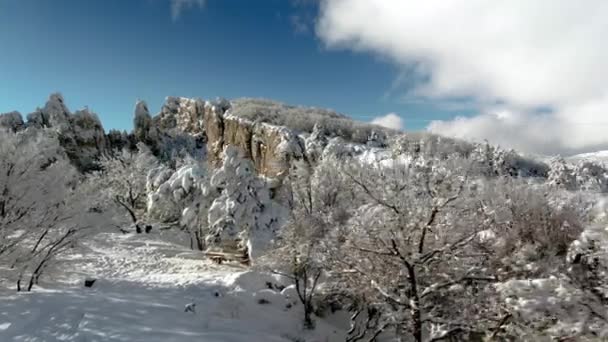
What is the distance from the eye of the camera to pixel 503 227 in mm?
15320

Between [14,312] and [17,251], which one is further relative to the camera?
[17,251]

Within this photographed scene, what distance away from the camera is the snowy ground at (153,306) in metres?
11.7

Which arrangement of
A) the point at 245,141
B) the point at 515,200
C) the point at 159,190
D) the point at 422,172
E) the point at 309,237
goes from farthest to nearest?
the point at 245,141 → the point at 159,190 → the point at 515,200 → the point at 309,237 → the point at 422,172

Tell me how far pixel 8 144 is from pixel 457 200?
17261 mm

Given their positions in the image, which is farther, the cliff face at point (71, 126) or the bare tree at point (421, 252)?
the cliff face at point (71, 126)

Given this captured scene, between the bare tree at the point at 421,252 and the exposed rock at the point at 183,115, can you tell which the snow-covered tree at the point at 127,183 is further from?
the exposed rock at the point at 183,115

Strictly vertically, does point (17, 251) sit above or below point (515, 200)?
below

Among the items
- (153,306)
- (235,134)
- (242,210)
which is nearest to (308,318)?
(153,306)

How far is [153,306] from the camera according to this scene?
567 inches

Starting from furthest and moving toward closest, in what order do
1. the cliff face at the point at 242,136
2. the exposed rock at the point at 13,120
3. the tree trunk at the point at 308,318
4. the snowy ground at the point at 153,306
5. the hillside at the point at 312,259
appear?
the cliff face at the point at 242,136 → the exposed rock at the point at 13,120 → the tree trunk at the point at 308,318 → the snowy ground at the point at 153,306 → the hillside at the point at 312,259

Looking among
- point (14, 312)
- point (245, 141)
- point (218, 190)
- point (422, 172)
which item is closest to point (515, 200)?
point (422, 172)

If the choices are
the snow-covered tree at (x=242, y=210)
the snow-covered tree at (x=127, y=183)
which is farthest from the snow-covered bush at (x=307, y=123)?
the snow-covered tree at (x=242, y=210)

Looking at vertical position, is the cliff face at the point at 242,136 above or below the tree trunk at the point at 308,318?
above

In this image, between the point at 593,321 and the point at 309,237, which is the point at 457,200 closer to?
the point at 593,321
